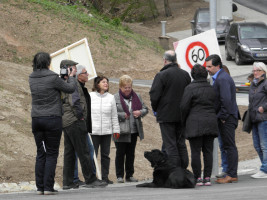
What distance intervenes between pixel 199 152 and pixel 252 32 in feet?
68.2

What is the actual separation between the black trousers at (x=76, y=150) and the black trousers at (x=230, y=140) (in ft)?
6.37

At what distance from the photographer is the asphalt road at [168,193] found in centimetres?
870

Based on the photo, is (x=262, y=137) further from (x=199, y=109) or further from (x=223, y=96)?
(x=199, y=109)

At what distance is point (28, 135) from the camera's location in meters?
14.1

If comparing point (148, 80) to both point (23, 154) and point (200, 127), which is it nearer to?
point (23, 154)

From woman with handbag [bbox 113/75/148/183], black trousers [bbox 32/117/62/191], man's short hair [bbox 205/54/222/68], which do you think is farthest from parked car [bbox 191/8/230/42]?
black trousers [bbox 32/117/62/191]

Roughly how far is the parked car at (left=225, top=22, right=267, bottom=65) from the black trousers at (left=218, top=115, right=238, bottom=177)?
18.5 m

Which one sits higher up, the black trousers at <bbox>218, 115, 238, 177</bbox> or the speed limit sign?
the speed limit sign

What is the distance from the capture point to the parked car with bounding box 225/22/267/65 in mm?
28641

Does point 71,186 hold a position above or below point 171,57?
below

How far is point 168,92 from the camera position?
407 inches

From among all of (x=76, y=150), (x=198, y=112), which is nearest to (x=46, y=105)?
(x=76, y=150)

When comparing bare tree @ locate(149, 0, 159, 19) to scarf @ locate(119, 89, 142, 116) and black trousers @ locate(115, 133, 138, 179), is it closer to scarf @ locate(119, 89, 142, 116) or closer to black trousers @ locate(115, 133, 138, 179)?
scarf @ locate(119, 89, 142, 116)

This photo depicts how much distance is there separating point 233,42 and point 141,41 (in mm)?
4592
